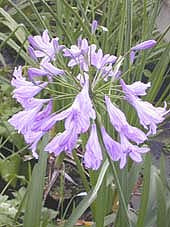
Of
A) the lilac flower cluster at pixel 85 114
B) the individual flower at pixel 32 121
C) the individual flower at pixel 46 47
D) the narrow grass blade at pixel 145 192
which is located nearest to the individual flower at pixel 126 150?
the lilac flower cluster at pixel 85 114

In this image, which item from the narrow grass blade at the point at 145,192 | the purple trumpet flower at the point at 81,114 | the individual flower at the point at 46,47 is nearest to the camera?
the purple trumpet flower at the point at 81,114

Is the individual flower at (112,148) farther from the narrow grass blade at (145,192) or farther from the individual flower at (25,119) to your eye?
the narrow grass blade at (145,192)

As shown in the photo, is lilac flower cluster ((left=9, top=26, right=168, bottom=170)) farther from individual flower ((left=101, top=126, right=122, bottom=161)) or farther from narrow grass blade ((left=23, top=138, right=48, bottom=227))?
narrow grass blade ((left=23, top=138, right=48, bottom=227))

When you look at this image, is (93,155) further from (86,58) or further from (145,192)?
(145,192)

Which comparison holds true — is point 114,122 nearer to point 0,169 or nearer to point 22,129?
point 22,129

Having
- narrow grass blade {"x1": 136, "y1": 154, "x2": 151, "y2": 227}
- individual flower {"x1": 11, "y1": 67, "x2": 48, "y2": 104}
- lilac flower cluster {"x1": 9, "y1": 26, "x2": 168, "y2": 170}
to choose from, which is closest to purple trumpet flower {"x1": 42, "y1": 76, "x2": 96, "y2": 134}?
lilac flower cluster {"x1": 9, "y1": 26, "x2": 168, "y2": 170}

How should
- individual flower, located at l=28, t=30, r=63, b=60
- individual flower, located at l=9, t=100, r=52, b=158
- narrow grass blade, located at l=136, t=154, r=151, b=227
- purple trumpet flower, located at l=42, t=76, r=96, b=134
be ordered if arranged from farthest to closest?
narrow grass blade, located at l=136, t=154, r=151, b=227, individual flower, located at l=28, t=30, r=63, b=60, individual flower, located at l=9, t=100, r=52, b=158, purple trumpet flower, located at l=42, t=76, r=96, b=134

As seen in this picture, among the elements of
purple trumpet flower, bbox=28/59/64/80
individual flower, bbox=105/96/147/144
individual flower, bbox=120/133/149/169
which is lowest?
individual flower, bbox=120/133/149/169

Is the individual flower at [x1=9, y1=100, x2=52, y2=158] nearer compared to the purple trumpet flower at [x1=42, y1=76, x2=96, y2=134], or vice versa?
the purple trumpet flower at [x1=42, y1=76, x2=96, y2=134]
